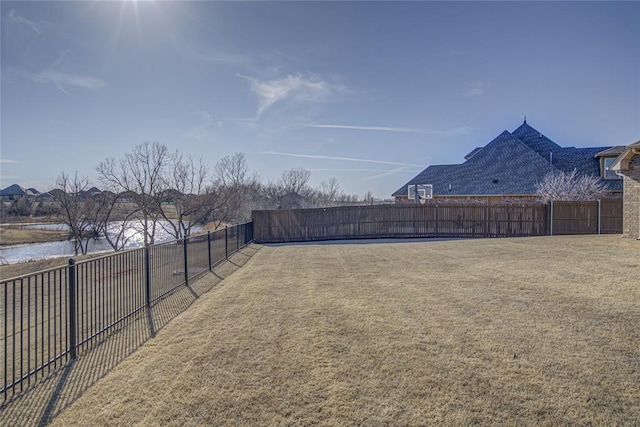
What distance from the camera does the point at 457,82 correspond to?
14.3 metres

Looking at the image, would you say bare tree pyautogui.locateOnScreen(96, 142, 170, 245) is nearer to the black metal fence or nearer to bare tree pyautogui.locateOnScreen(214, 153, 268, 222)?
bare tree pyautogui.locateOnScreen(214, 153, 268, 222)

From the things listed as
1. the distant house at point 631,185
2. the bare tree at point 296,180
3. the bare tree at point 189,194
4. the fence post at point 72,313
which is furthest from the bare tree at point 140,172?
the distant house at point 631,185

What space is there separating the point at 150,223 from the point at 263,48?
54.7 feet

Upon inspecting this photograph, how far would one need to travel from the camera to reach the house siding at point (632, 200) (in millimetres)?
10351

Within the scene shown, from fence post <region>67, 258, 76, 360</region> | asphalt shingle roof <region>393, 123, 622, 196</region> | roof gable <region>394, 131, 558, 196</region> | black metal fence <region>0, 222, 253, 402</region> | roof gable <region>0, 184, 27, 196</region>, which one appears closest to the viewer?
black metal fence <region>0, 222, 253, 402</region>

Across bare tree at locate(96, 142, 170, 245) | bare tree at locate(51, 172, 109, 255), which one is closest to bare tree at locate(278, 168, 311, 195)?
bare tree at locate(96, 142, 170, 245)

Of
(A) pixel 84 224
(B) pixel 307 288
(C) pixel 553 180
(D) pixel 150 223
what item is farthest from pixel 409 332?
(A) pixel 84 224

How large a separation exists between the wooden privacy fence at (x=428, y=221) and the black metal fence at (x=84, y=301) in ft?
30.6

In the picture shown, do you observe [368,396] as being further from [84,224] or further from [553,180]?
[84,224]

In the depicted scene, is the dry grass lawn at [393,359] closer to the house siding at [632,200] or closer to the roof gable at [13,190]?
the house siding at [632,200]

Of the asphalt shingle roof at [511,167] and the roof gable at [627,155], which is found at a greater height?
the asphalt shingle roof at [511,167]

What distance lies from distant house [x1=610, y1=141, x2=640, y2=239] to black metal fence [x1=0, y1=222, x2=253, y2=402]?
12338 millimetres

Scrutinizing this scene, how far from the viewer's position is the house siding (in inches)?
408

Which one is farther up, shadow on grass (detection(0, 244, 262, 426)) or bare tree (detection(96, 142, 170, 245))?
bare tree (detection(96, 142, 170, 245))
